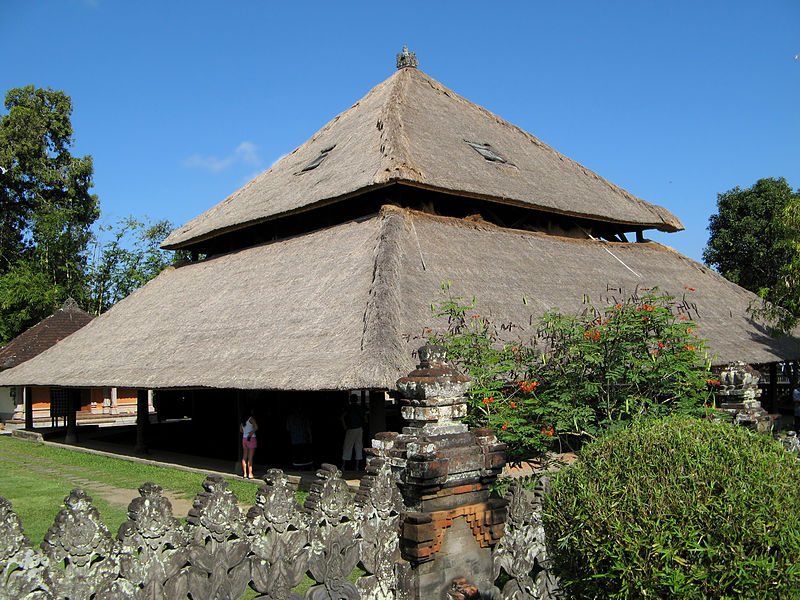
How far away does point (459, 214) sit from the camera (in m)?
18.4

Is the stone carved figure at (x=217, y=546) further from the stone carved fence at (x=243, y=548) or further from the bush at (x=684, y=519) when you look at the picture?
the bush at (x=684, y=519)

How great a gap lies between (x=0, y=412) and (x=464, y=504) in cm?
3411

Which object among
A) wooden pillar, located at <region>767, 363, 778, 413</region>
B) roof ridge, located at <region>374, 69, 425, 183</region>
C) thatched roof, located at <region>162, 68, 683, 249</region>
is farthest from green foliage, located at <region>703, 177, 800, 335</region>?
roof ridge, located at <region>374, 69, 425, 183</region>

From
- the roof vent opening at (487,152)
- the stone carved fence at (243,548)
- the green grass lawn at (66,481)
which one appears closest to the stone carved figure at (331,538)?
the stone carved fence at (243,548)

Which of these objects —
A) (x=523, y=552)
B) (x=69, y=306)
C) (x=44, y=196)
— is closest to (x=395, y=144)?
(x=523, y=552)

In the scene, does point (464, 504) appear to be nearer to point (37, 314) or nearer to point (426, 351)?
point (426, 351)

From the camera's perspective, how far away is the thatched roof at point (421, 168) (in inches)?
684

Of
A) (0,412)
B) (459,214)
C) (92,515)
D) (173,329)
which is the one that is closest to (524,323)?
(459,214)

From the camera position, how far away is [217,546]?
171 inches

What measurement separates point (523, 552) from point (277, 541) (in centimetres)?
219

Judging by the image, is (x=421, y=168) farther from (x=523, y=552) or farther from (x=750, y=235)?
(x=750, y=235)

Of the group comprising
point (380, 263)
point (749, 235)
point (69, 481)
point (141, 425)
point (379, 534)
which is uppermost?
point (749, 235)

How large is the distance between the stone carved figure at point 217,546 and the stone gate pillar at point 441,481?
1.27 meters

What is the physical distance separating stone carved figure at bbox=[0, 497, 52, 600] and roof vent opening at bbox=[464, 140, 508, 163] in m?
17.8
